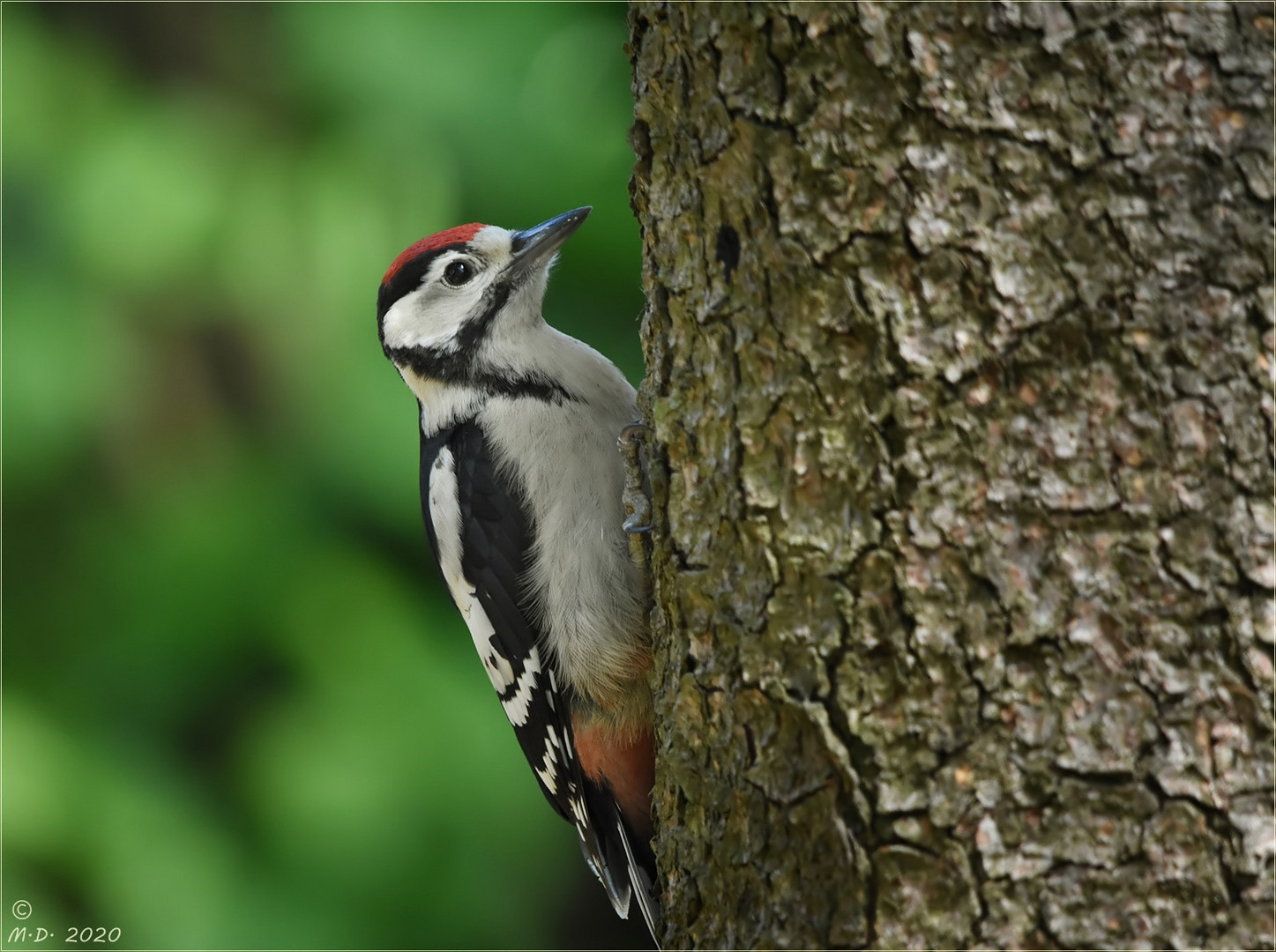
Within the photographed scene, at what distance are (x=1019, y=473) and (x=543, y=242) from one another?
1.70 m

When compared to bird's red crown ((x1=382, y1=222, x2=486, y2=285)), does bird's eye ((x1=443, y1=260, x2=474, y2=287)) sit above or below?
below

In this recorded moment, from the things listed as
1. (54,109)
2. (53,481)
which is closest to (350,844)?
(53,481)

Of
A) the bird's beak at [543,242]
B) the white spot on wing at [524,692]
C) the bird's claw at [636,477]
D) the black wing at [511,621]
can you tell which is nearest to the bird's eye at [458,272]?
the bird's beak at [543,242]

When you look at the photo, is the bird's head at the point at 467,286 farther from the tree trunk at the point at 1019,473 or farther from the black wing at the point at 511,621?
the tree trunk at the point at 1019,473

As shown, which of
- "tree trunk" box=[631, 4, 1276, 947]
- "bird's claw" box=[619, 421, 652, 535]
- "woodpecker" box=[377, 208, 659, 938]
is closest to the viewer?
"tree trunk" box=[631, 4, 1276, 947]

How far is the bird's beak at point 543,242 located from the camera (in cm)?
276

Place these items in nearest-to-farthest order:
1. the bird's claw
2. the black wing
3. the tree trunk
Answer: the tree trunk → the bird's claw → the black wing

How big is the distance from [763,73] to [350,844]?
96.6 inches

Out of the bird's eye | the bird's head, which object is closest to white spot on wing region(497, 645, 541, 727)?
the bird's head

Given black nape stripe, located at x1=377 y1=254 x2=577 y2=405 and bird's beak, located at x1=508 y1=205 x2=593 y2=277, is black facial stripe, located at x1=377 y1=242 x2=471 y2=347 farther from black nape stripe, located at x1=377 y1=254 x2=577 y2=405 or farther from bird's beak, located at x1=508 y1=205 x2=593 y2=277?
bird's beak, located at x1=508 y1=205 x2=593 y2=277

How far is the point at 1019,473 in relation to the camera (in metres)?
1.27

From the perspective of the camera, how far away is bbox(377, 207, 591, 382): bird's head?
2.73 m

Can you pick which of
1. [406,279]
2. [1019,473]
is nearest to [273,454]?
[406,279]

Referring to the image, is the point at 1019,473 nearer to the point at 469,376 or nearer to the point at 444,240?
the point at 469,376
